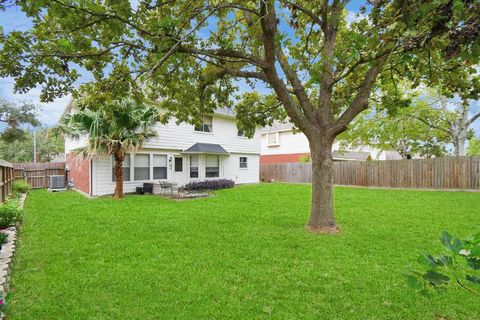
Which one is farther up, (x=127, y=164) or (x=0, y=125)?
(x=0, y=125)

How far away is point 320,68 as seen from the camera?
6277 mm

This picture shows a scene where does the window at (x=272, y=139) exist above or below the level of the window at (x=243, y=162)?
above

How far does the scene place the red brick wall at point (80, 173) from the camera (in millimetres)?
13880

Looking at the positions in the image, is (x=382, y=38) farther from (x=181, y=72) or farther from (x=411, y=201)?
(x=411, y=201)

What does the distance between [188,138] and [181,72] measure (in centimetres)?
952

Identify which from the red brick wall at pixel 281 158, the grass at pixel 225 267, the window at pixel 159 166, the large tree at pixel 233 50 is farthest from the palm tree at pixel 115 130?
the red brick wall at pixel 281 158

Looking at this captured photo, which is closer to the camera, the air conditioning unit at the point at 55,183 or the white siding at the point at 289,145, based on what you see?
the air conditioning unit at the point at 55,183

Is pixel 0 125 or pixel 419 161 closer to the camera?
pixel 419 161

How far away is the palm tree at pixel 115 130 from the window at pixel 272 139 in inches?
782

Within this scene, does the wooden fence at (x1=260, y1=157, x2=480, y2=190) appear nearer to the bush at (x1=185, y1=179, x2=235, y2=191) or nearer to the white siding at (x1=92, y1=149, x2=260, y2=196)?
the white siding at (x1=92, y1=149, x2=260, y2=196)

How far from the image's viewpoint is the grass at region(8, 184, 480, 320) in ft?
10.9

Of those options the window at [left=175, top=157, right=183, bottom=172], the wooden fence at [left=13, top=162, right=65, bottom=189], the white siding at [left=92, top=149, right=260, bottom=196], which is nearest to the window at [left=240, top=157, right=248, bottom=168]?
the white siding at [left=92, top=149, right=260, bottom=196]

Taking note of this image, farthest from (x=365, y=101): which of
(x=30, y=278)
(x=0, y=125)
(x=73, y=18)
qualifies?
(x=0, y=125)

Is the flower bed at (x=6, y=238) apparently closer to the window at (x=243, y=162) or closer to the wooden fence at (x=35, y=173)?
the wooden fence at (x=35, y=173)
